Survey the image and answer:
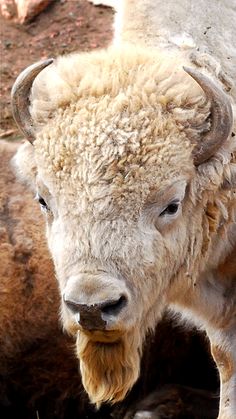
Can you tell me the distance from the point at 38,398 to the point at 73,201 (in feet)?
7.97

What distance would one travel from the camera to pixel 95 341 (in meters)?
5.50

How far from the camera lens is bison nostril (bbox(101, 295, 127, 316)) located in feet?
16.7

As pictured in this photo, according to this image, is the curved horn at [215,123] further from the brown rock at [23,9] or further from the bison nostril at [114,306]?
the brown rock at [23,9]

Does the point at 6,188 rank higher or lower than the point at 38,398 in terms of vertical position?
higher

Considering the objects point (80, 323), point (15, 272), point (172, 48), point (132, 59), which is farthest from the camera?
point (15, 272)

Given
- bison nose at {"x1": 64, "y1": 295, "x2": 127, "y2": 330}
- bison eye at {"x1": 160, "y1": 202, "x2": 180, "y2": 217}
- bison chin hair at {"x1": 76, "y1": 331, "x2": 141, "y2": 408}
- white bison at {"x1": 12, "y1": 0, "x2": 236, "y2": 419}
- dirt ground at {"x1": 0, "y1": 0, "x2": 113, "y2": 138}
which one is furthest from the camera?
dirt ground at {"x1": 0, "y1": 0, "x2": 113, "y2": 138}

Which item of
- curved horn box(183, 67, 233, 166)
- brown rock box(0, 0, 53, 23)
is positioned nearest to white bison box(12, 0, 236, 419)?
curved horn box(183, 67, 233, 166)

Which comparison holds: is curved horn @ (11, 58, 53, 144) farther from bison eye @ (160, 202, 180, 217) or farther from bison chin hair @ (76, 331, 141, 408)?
bison chin hair @ (76, 331, 141, 408)

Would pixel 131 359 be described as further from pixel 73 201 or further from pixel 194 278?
pixel 73 201

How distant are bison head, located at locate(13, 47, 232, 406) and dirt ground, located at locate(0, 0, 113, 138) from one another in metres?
3.81

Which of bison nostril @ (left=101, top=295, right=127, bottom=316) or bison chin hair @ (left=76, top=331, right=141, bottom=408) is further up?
bison nostril @ (left=101, top=295, right=127, bottom=316)

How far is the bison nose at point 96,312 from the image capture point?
5094 millimetres

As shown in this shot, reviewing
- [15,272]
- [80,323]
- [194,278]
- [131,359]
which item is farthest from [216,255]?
[15,272]

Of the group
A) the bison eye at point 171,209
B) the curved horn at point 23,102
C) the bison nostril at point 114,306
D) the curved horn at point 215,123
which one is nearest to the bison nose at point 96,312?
the bison nostril at point 114,306
